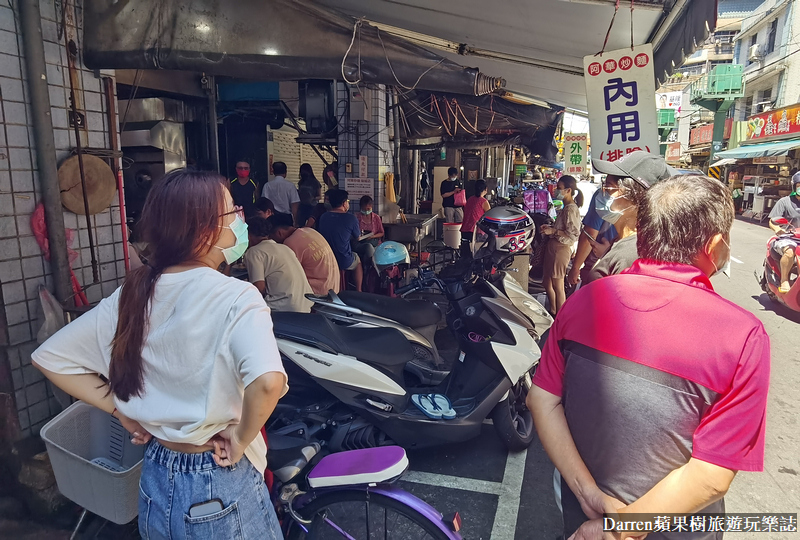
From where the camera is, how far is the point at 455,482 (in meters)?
3.04

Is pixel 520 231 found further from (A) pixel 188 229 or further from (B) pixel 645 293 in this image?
(A) pixel 188 229

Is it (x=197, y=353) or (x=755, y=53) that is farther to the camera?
(x=755, y=53)

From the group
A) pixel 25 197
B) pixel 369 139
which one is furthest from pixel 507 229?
pixel 369 139

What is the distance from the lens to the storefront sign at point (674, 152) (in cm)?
4016

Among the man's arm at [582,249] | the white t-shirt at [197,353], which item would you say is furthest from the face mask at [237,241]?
the man's arm at [582,249]

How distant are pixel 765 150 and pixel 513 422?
24435 millimetres

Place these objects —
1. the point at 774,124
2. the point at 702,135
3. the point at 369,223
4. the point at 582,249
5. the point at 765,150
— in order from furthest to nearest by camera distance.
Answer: the point at 702,135, the point at 774,124, the point at 765,150, the point at 369,223, the point at 582,249

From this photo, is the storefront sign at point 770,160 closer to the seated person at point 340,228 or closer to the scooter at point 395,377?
the seated person at point 340,228

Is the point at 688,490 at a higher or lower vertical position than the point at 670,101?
lower

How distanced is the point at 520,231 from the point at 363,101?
4.32 metres

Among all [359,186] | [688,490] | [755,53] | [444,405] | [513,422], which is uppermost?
[755,53]

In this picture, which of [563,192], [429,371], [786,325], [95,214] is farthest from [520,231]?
[786,325]

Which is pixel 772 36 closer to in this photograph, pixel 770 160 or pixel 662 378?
pixel 770 160

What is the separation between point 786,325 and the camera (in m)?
6.48
